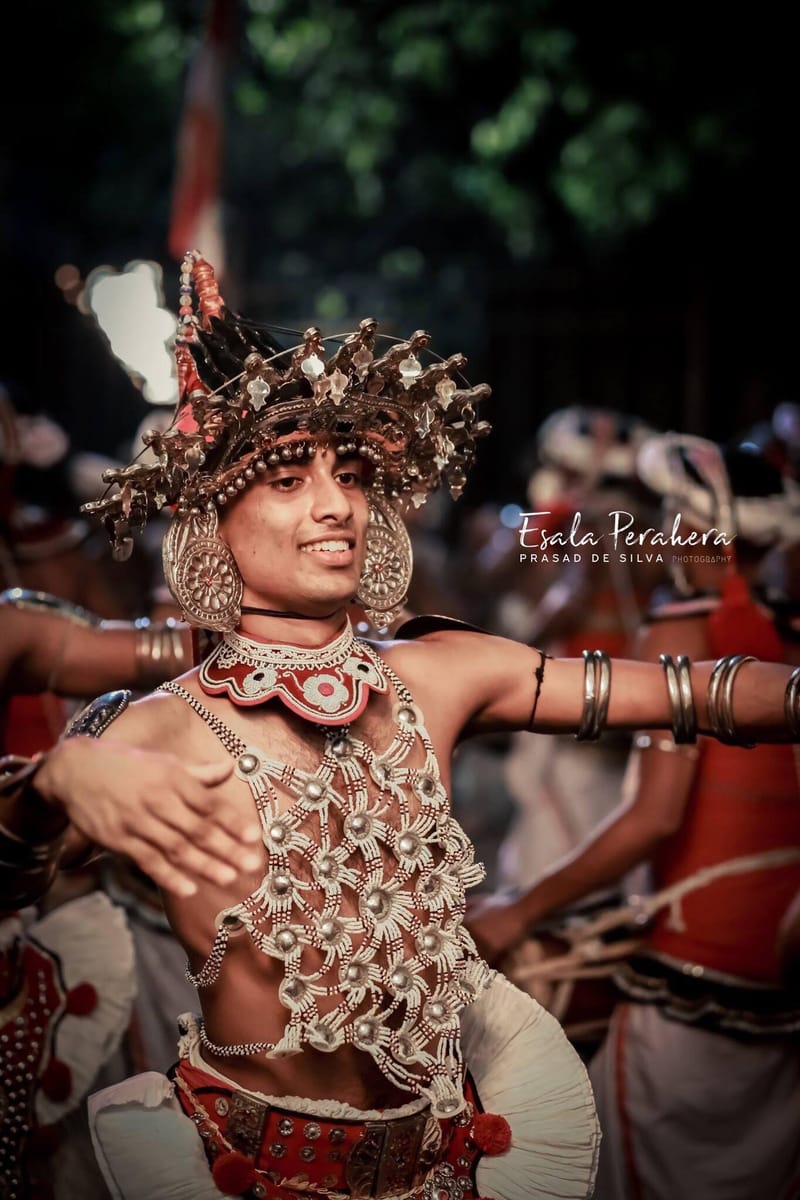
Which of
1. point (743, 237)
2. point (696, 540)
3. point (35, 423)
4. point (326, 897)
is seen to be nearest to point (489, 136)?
point (743, 237)

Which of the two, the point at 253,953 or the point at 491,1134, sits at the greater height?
the point at 253,953

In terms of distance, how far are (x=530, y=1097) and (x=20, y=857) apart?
107 centimetres

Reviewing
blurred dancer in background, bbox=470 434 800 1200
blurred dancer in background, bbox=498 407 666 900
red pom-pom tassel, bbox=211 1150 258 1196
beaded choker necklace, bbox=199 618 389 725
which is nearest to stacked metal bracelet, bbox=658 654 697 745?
beaded choker necklace, bbox=199 618 389 725

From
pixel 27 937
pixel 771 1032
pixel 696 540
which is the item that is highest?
pixel 696 540

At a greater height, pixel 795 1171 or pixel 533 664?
pixel 533 664

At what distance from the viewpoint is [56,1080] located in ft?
10.3

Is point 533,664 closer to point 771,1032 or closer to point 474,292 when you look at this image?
point 771,1032

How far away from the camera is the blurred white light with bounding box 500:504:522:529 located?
30.7ft

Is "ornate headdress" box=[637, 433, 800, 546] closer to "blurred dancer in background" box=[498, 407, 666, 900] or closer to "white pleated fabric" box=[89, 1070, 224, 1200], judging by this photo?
"blurred dancer in background" box=[498, 407, 666, 900]

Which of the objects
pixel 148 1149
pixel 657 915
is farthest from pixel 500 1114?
pixel 657 915

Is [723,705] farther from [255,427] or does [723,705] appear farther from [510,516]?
[510,516]

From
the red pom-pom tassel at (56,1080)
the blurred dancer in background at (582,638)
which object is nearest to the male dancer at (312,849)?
the red pom-pom tassel at (56,1080)

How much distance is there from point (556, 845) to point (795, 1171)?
2767mm

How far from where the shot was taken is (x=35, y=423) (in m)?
5.41
